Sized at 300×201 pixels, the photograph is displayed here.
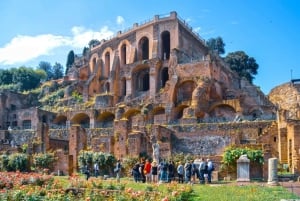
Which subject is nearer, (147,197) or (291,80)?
(147,197)

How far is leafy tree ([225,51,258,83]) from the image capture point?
269 feet

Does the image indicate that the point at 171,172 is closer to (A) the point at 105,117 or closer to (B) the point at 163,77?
(A) the point at 105,117

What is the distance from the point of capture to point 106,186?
816 inches

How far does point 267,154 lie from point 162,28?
39.4 m

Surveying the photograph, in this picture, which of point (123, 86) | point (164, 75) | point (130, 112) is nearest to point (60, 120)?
point (123, 86)

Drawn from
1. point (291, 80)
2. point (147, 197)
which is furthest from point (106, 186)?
point (291, 80)

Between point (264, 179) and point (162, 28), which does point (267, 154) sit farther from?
point (162, 28)

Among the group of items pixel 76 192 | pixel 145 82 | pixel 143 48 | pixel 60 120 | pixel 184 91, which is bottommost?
pixel 76 192

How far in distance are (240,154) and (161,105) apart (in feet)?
71.6

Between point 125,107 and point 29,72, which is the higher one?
point 29,72

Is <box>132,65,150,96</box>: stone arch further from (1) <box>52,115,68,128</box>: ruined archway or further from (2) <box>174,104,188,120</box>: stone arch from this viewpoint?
(2) <box>174,104,188,120</box>: stone arch

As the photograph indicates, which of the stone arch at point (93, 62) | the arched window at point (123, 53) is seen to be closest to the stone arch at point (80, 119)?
the arched window at point (123, 53)

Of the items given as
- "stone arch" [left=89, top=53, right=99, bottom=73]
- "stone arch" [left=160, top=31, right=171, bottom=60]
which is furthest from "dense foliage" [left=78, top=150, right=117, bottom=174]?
"stone arch" [left=89, top=53, right=99, bottom=73]

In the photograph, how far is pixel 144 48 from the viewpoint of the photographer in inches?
2859
